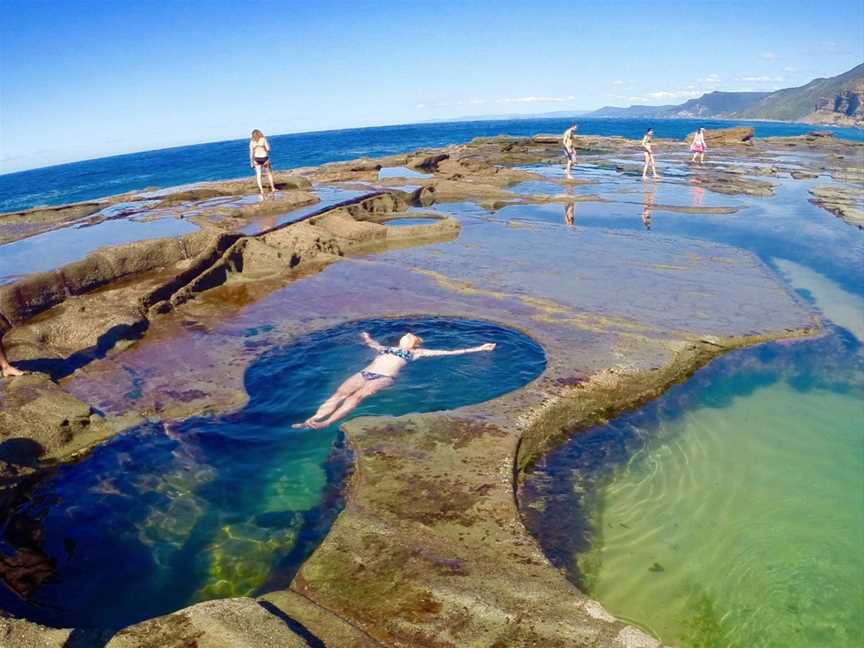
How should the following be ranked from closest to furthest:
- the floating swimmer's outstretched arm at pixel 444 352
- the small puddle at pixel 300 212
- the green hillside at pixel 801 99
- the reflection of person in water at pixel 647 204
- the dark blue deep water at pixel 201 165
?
the floating swimmer's outstretched arm at pixel 444 352 → the small puddle at pixel 300 212 → the reflection of person in water at pixel 647 204 → the dark blue deep water at pixel 201 165 → the green hillside at pixel 801 99

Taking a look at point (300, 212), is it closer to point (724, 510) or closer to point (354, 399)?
point (354, 399)

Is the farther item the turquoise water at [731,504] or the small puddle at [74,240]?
the small puddle at [74,240]

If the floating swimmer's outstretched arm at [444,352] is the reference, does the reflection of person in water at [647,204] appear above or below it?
above

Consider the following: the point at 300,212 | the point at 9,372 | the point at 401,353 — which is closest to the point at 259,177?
the point at 300,212

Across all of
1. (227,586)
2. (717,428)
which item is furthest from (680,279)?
(227,586)

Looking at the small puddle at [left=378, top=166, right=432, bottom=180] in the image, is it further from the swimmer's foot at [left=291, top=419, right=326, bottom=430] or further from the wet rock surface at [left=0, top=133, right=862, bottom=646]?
the swimmer's foot at [left=291, top=419, right=326, bottom=430]

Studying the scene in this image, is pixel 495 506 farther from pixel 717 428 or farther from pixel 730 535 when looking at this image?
pixel 717 428

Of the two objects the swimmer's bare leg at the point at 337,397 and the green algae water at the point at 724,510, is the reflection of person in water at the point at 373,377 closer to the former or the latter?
the swimmer's bare leg at the point at 337,397

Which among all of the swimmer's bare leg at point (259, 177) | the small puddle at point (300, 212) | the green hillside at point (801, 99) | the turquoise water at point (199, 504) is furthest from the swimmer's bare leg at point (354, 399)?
the green hillside at point (801, 99)
